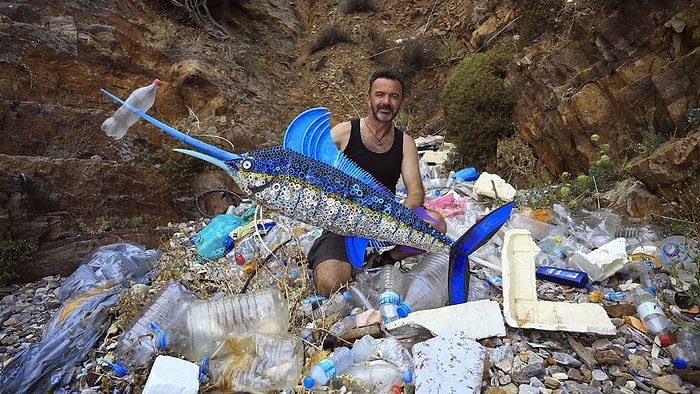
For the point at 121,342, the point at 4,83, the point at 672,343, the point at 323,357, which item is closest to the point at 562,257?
the point at 672,343

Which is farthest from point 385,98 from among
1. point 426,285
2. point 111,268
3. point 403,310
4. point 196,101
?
Result: point 196,101

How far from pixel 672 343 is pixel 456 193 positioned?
2.99 meters

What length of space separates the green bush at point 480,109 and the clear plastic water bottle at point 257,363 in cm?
499

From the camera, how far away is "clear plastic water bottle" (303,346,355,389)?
2.05 m

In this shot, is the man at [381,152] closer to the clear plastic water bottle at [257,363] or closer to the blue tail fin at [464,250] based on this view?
the blue tail fin at [464,250]

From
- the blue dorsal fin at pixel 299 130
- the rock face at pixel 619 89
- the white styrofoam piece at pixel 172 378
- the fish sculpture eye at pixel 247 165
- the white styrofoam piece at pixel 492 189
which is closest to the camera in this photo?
the white styrofoam piece at pixel 172 378

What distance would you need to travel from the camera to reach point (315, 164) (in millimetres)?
2408

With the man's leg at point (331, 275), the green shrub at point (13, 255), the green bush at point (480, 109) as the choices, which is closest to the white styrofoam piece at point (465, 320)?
the man's leg at point (331, 275)

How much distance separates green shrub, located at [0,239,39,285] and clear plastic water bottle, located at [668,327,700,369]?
4.91 meters

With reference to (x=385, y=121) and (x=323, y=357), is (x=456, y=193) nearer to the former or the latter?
(x=385, y=121)

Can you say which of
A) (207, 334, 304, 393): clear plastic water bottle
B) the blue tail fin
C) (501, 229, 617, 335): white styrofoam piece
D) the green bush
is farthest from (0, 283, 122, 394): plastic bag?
the green bush

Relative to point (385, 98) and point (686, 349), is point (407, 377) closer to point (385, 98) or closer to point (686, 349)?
point (686, 349)

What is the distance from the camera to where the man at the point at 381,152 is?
10.2 feet

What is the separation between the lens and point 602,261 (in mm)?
3014
